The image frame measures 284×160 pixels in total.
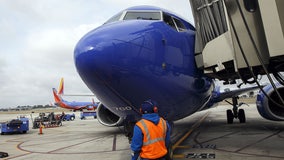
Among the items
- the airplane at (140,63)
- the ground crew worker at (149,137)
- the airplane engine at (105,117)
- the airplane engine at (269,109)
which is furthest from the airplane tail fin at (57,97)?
the ground crew worker at (149,137)

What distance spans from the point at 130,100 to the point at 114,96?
30 centimetres

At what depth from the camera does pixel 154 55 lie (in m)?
4.92

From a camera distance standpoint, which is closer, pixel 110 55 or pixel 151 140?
pixel 151 140

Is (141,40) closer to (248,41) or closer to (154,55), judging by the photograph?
(154,55)

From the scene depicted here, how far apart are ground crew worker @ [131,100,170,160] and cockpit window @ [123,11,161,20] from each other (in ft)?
9.91

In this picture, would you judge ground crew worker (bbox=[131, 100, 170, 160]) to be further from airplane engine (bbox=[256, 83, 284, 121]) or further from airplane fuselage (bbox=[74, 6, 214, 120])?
airplane engine (bbox=[256, 83, 284, 121])

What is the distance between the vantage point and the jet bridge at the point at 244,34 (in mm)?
3637

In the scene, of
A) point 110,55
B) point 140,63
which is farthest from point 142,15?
point 110,55

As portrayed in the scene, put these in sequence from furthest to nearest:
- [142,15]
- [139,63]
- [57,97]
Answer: [57,97] < [142,15] < [139,63]

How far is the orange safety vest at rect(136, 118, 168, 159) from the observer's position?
3195 mm

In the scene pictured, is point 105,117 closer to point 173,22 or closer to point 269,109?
point 173,22

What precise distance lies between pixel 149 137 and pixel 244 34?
87.0 inches

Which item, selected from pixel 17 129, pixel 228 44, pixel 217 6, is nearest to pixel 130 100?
pixel 228 44

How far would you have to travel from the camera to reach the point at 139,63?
4.67 meters
